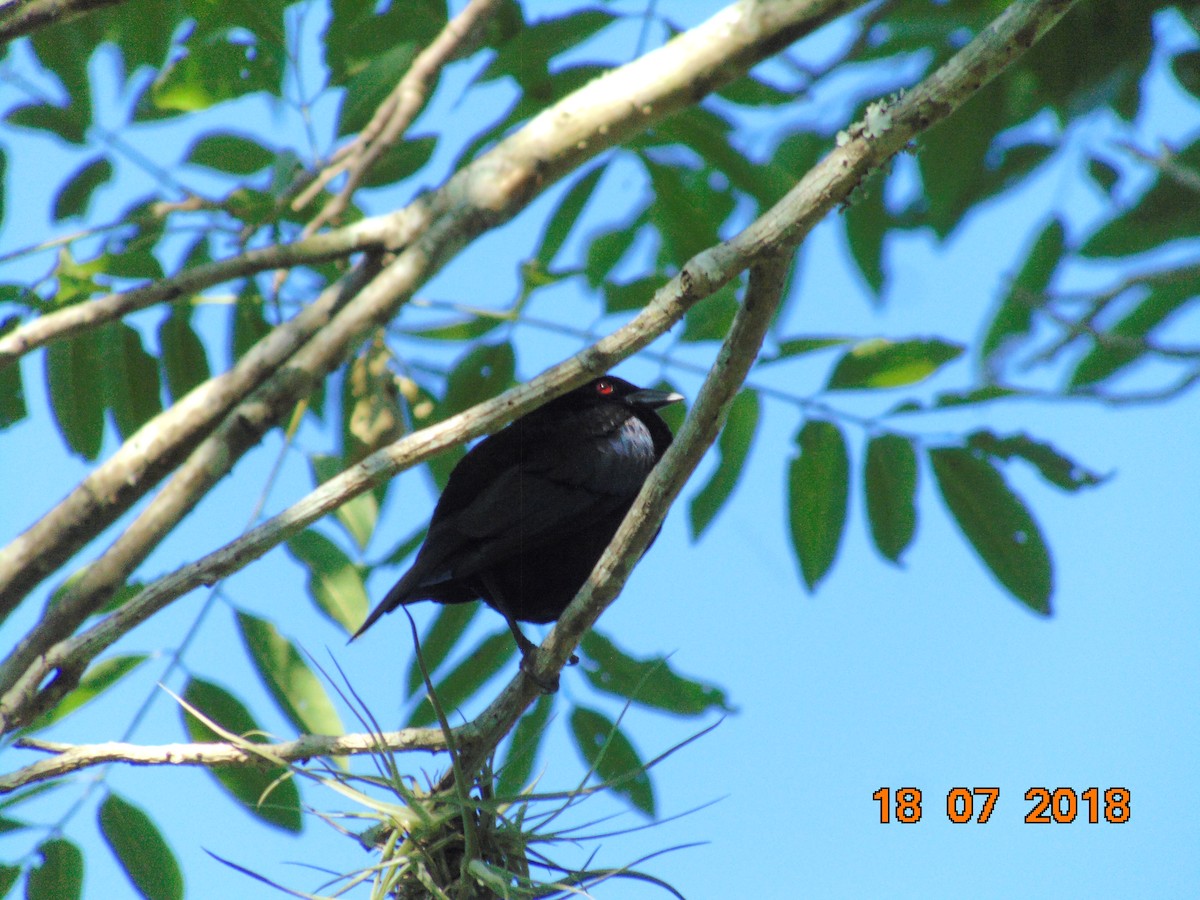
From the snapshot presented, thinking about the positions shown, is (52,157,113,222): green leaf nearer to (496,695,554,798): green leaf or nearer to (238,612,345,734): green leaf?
(238,612,345,734): green leaf

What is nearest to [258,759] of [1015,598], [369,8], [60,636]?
[60,636]

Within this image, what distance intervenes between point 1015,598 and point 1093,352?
196cm

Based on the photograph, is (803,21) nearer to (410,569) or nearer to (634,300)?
(634,300)

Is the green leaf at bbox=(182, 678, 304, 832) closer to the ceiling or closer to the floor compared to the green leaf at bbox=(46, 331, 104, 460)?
closer to the floor

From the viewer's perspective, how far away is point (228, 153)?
3857 millimetres

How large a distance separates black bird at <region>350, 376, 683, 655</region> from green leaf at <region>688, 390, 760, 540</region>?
0.28 metres

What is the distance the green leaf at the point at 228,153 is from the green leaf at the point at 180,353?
0.52 metres

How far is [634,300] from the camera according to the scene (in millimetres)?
4090

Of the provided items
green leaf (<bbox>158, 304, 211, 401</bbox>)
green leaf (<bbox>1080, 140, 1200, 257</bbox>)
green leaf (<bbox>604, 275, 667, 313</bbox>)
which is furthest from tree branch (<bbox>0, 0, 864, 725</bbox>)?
green leaf (<bbox>1080, 140, 1200, 257</bbox>)

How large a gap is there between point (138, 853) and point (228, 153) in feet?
7.67

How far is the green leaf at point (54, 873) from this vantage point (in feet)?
10.6

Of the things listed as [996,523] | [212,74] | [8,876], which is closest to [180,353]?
[212,74]

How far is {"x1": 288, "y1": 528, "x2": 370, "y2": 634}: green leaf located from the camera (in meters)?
3.48

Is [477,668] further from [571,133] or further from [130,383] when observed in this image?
[571,133]
